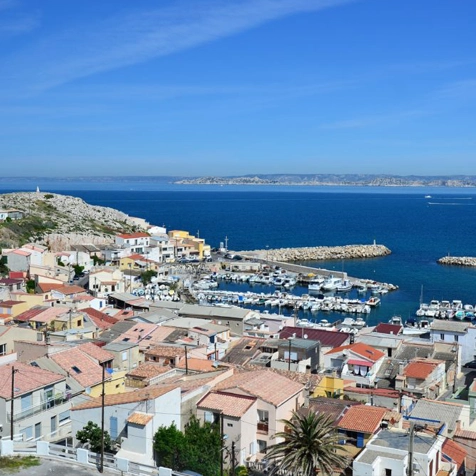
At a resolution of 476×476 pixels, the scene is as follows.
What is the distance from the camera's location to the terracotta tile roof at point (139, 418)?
45.4ft

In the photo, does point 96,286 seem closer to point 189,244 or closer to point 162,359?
point 162,359

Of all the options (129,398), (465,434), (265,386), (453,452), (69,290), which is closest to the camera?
(129,398)

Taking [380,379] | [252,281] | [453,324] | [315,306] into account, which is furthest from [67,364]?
[252,281]

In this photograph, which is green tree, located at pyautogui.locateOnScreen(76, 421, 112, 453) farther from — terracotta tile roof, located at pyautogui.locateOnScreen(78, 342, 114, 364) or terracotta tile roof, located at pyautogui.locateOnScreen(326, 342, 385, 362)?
terracotta tile roof, located at pyautogui.locateOnScreen(326, 342, 385, 362)

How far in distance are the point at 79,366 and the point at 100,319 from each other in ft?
36.1

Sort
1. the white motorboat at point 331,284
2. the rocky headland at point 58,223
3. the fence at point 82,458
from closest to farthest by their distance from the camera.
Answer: the fence at point 82,458
the white motorboat at point 331,284
the rocky headland at point 58,223

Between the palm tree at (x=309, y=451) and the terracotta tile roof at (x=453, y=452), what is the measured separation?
120 inches

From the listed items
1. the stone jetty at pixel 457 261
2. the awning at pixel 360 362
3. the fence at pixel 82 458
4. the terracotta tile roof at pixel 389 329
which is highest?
the fence at pixel 82 458

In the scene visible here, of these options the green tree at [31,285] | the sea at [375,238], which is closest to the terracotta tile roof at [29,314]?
the green tree at [31,285]

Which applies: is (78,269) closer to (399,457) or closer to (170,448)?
(170,448)

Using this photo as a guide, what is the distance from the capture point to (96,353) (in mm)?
19844

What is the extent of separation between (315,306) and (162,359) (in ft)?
86.0

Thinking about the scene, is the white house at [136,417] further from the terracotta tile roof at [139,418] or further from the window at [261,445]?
the window at [261,445]

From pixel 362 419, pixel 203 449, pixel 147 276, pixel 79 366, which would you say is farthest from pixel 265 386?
pixel 147 276
